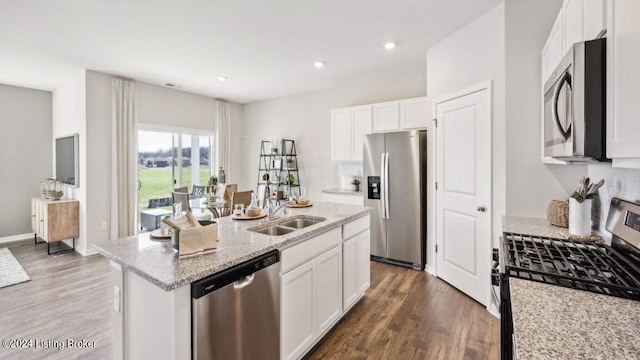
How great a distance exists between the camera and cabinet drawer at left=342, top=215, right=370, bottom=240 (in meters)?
2.50

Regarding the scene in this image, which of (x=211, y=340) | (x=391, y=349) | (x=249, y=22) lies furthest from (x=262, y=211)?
(x=249, y=22)

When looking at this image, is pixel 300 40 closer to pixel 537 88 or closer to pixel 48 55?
pixel 537 88

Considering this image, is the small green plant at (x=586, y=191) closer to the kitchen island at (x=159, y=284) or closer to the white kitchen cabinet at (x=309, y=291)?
the white kitchen cabinet at (x=309, y=291)

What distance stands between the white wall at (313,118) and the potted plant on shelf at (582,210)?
2819 mm

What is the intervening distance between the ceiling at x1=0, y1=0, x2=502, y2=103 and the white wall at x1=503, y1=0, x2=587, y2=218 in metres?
0.34

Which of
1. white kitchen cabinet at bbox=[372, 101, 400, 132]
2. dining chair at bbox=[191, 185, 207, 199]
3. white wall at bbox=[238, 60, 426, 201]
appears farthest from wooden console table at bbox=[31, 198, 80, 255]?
white kitchen cabinet at bbox=[372, 101, 400, 132]

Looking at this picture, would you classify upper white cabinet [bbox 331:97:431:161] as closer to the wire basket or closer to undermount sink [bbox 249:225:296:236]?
the wire basket

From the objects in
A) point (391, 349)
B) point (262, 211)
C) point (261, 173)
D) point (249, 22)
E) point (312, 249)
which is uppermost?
point (249, 22)

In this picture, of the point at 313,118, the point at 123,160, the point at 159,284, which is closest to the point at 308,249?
the point at 159,284

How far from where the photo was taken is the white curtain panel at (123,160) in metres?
4.52

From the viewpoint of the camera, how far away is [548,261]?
4.53 feet

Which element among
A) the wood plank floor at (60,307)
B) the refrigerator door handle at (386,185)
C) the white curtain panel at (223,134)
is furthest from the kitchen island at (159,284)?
the white curtain panel at (223,134)

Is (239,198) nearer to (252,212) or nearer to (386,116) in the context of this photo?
(252,212)

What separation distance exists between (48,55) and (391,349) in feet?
17.2
